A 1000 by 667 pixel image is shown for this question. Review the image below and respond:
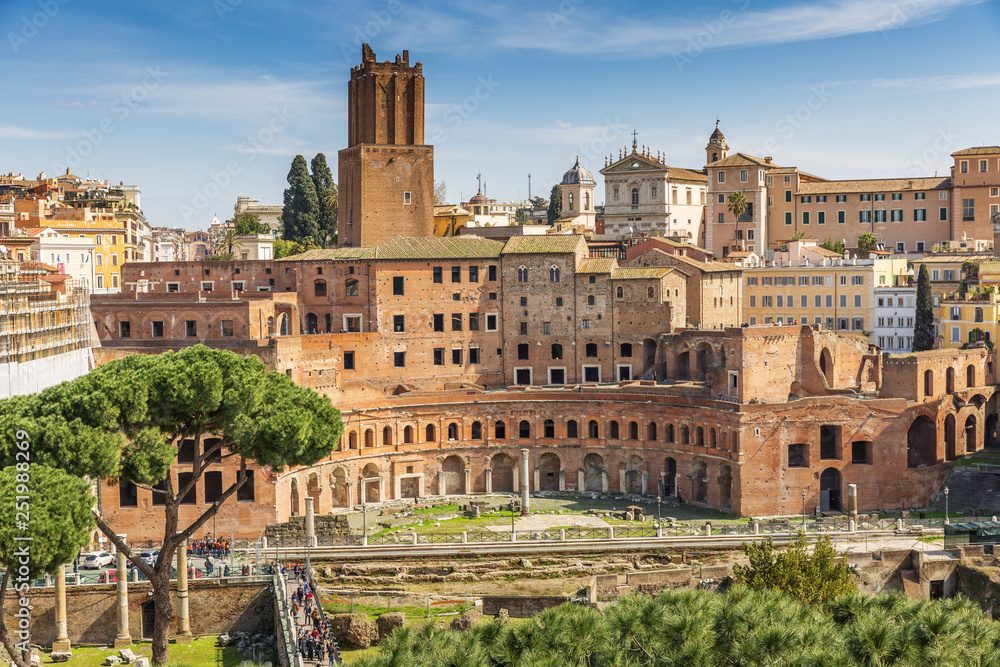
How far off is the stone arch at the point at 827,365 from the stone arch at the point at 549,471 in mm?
14086

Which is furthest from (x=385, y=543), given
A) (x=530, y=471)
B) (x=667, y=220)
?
(x=667, y=220)

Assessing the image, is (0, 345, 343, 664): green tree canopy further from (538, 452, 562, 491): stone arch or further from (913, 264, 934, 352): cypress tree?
(913, 264, 934, 352): cypress tree

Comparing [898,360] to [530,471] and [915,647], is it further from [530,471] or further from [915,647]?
[915,647]

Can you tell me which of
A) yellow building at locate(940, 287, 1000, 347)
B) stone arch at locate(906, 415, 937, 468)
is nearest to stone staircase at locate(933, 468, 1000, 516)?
stone arch at locate(906, 415, 937, 468)

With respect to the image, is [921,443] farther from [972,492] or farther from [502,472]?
[502,472]

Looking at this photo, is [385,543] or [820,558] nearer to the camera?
[820,558]

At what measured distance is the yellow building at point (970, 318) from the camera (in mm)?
62969

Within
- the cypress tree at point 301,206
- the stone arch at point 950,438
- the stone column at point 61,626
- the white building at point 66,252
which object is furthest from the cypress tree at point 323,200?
the stone column at point 61,626

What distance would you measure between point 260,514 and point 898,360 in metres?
30.1

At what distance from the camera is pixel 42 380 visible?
45156mm

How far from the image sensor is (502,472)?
210 feet

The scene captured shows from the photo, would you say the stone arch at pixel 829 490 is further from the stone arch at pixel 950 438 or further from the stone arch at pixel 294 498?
the stone arch at pixel 294 498

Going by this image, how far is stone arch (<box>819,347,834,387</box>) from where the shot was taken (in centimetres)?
6272

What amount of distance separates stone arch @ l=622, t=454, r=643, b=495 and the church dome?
39.1 meters
